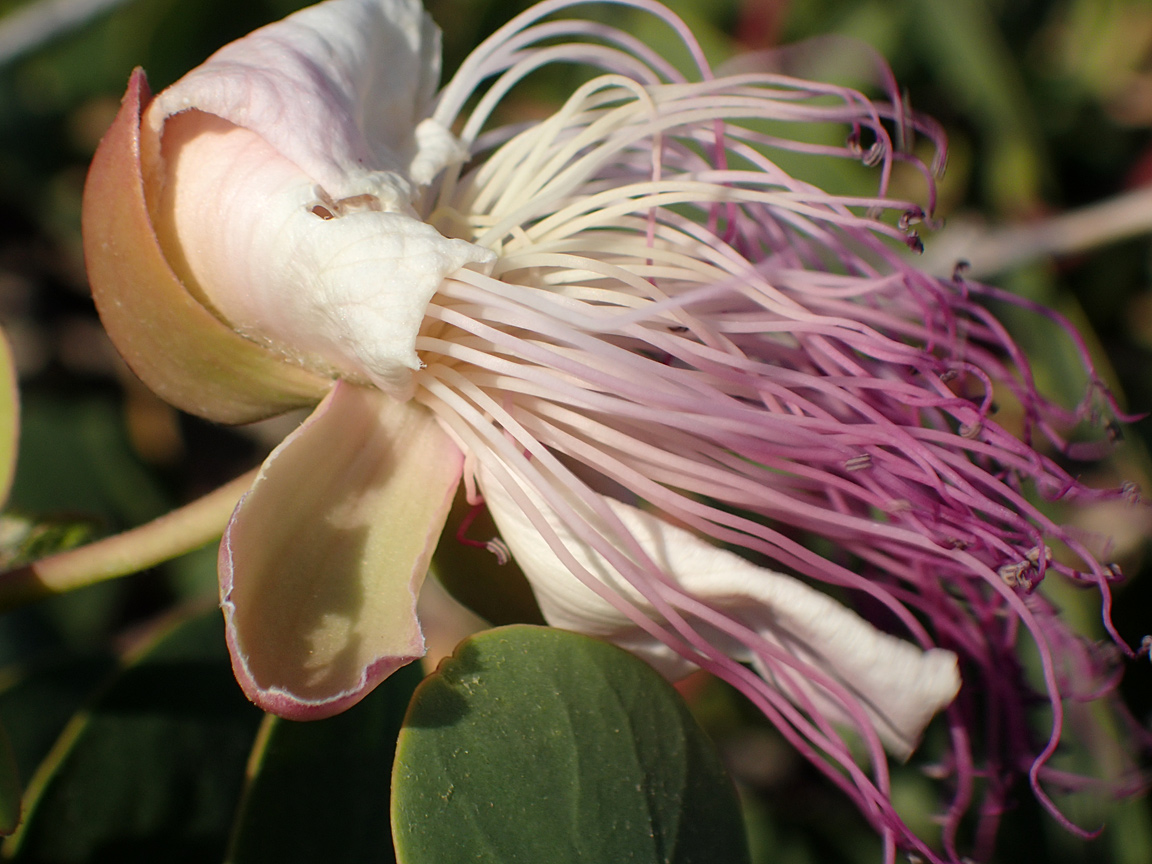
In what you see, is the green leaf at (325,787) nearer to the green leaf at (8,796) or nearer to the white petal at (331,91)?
the green leaf at (8,796)

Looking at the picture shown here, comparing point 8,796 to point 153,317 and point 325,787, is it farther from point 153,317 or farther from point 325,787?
point 153,317

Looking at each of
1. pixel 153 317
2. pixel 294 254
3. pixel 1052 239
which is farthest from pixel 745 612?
pixel 1052 239

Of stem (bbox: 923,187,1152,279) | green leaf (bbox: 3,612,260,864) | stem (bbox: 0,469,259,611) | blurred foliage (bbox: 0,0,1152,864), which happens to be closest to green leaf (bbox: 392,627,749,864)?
stem (bbox: 0,469,259,611)

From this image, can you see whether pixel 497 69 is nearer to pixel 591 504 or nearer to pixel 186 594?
pixel 591 504

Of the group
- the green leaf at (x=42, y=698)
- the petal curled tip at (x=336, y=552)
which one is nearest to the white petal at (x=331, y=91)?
the petal curled tip at (x=336, y=552)

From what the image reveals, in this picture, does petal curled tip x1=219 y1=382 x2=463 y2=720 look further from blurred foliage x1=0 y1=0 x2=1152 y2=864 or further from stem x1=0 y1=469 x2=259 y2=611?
blurred foliage x1=0 y1=0 x2=1152 y2=864

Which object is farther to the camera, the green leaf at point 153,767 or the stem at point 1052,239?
the stem at point 1052,239
